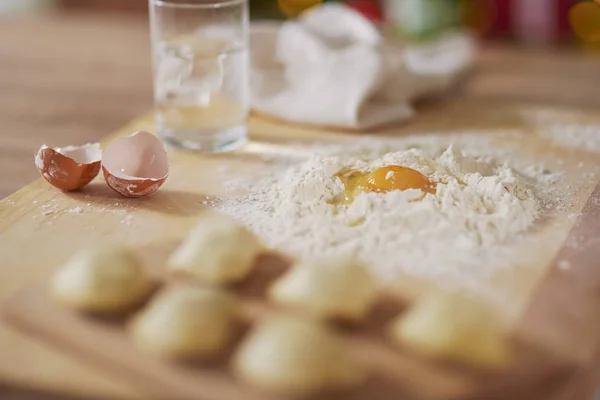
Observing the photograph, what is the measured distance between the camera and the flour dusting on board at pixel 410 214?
3.70 ft

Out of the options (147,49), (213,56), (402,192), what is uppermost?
(213,56)

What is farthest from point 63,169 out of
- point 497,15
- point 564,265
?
point 497,15

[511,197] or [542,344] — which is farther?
[511,197]

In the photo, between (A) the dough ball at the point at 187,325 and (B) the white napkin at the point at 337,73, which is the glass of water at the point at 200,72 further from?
(A) the dough ball at the point at 187,325

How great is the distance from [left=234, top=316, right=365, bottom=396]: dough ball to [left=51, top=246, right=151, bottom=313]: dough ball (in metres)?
0.19

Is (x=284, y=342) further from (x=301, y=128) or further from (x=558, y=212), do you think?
(x=301, y=128)

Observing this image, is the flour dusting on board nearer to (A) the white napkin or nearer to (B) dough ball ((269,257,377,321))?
(B) dough ball ((269,257,377,321))

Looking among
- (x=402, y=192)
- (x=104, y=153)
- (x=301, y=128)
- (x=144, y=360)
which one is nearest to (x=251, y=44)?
(x=301, y=128)

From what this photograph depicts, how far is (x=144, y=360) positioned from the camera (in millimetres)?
904

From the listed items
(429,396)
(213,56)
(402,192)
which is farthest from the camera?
(213,56)

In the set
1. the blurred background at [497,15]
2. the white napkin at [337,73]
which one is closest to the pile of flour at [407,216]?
the white napkin at [337,73]

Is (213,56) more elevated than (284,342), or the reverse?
(213,56)

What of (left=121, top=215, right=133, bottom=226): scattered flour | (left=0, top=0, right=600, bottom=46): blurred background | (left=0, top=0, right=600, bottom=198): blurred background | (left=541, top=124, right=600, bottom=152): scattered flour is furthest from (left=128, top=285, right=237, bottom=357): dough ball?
(left=0, top=0, right=600, bottom=46): blurred background

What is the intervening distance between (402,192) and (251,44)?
A: 0.91 metres
